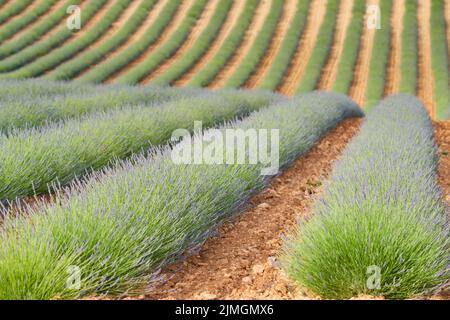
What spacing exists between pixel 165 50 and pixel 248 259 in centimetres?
1810

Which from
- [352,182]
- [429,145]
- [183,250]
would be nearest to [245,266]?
[183,250]

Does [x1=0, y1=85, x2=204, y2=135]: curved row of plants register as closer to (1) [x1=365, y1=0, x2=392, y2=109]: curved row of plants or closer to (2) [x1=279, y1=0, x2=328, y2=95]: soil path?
(1) [x1=365, y1=0, x2=392, y2=109]: curved row of plants

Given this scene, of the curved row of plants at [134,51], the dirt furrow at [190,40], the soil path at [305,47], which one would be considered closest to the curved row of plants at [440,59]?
the soil path at [305,47]

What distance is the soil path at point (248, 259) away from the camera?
302 cm

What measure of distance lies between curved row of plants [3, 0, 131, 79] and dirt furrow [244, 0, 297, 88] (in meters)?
5.99

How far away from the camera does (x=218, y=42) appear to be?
22.6 meters

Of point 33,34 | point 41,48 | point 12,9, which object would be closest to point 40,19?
point 12,9

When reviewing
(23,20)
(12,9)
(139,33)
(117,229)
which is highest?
(12,9)

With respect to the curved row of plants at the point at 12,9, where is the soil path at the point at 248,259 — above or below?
below

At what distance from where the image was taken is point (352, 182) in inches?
161

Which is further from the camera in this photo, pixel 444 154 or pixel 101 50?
pixel 101 50

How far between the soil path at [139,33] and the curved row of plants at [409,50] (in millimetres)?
9443

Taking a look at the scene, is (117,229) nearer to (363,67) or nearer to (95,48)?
(363,67)

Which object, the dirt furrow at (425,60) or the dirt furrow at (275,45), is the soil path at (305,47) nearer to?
the dirt furrow at (275,45)
